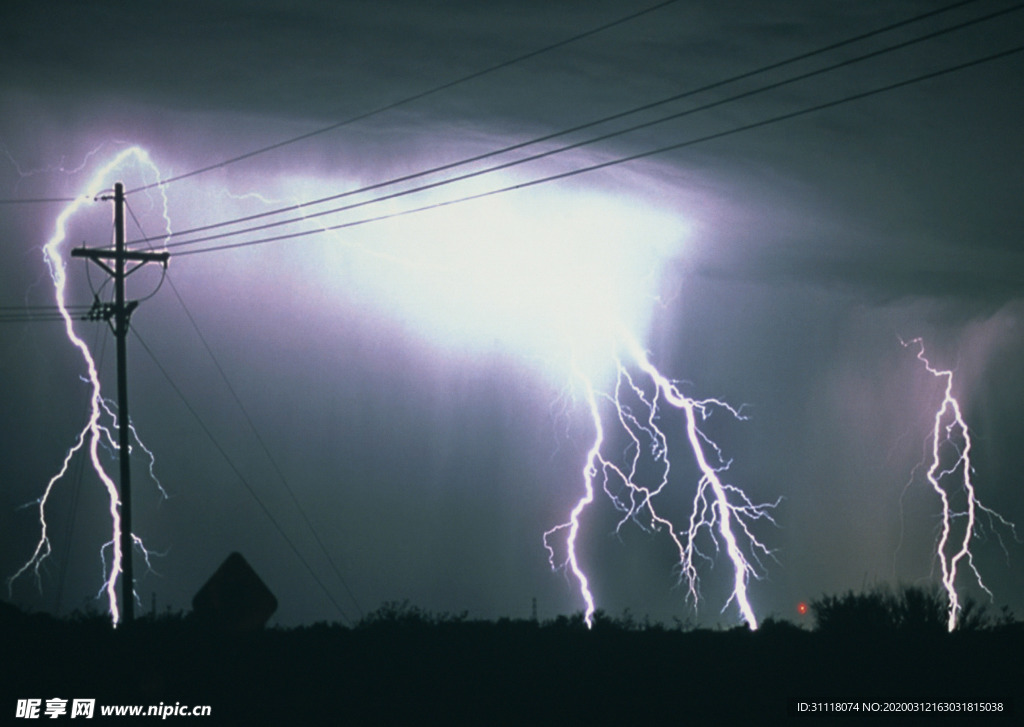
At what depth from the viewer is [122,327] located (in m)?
23.6

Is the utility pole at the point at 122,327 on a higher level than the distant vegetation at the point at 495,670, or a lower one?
higher

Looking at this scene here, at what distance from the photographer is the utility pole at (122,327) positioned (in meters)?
22.7

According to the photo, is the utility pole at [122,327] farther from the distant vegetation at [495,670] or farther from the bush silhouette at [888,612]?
the bush silhouette at [888,612]

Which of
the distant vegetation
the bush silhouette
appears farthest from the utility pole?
A: the bush silhouette

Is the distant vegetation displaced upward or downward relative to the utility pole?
downward

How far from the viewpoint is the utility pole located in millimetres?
22656

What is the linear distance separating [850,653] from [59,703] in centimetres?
1137

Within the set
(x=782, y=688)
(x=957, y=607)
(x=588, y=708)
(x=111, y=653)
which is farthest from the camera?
(x=957, y=607)

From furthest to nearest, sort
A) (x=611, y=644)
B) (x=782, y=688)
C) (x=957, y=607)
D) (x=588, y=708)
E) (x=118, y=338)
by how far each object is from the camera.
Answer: (x=957, y=607) → (x=118, y=338) → (x=611, y=644) → (x=782, y=688) → (x=588, y=708)

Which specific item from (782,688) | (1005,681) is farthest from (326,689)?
(1005,681)

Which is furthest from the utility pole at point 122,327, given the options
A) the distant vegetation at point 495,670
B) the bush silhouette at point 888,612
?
the bush silhouette at point 888,612

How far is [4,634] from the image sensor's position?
2062cm

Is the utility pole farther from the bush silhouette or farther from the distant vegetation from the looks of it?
the bush silhouette

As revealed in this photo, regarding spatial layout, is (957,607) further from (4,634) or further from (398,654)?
(4,634)
